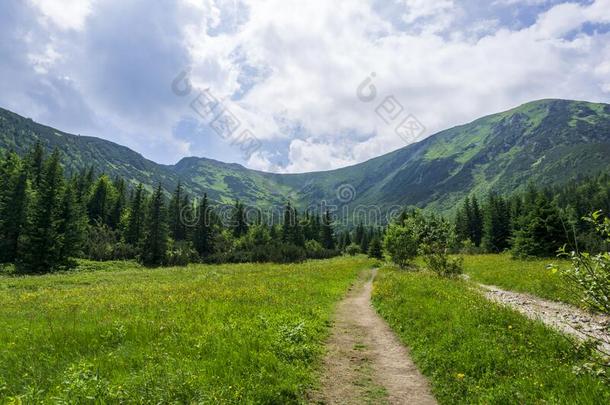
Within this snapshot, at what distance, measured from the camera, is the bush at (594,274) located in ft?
14.4

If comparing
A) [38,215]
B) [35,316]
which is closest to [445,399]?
[35,316]

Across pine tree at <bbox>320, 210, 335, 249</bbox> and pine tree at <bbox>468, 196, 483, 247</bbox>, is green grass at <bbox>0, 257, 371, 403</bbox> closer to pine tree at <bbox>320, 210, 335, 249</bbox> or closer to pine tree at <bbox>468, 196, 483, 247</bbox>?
pine tree at <bbox>468, 196, 483, 247</bbox>

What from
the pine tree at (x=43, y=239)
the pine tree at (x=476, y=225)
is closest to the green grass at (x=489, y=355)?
the pine tree at (x=43, y=239)

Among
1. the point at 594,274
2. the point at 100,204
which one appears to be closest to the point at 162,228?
the point at 100,204

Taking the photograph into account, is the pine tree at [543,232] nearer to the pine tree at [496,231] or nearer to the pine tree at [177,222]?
the pine tree at [496,231]

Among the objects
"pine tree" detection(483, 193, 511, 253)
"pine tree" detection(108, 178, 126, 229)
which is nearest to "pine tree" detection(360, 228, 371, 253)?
"pine tree" detection(483, 193, 511, 253)

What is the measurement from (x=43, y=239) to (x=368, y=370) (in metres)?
59.9

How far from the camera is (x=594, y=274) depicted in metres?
4.47

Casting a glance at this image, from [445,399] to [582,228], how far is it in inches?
4427

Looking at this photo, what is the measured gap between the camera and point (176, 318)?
14102mm

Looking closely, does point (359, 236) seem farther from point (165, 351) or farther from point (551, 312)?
point (165, 351)

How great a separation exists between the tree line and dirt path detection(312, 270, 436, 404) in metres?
56.2

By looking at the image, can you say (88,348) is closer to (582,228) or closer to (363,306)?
(363,306)

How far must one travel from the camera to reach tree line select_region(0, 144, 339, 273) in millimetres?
55812
